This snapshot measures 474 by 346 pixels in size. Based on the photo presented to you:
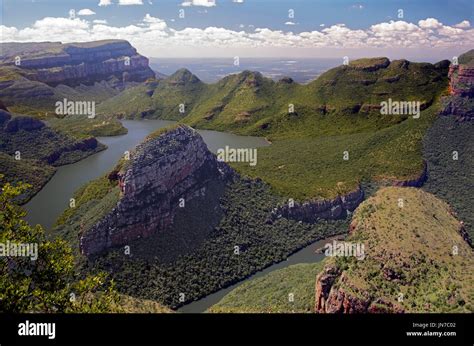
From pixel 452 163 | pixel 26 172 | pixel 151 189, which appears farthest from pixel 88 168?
pixel 452 163

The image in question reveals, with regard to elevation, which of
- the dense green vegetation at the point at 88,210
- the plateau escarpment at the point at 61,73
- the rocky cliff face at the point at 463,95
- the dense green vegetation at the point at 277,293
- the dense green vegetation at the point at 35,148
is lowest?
the dense green vegetation at the point at 277,293

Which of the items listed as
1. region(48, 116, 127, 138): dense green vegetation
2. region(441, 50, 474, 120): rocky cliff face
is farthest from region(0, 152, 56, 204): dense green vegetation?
region(441, 50, 474, 120): rocky cliff face

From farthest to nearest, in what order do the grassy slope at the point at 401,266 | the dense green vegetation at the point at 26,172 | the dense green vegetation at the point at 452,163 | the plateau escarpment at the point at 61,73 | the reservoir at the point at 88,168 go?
1. the plateau escarpment at the point at 61,73
2. the dense green vegetation at the point at 26,172
3. the reservoir at the point at 88,168
4. the dense green vegetation at the point at 452,163
5. the grassy slope at the point at 401,266

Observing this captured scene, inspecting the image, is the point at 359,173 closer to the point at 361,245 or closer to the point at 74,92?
the point at 361,245

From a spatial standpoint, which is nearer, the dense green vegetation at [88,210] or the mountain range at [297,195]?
the mountain range at [297,195]

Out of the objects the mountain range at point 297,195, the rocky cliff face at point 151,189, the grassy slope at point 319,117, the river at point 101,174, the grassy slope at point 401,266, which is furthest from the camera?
the grassy slope at point 319,117

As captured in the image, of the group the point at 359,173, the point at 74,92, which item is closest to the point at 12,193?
the point at 359,173

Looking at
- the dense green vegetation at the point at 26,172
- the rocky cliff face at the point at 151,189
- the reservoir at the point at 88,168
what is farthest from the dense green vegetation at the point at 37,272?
the dense green vegetation at the point at 26,172

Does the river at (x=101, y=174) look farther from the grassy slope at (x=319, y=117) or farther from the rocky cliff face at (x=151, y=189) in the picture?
the rocky cliff face at (x=151, y=189)

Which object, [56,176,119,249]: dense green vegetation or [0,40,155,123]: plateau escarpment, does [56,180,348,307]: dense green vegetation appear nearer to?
[56,176,119,249]: dense green vegetation
